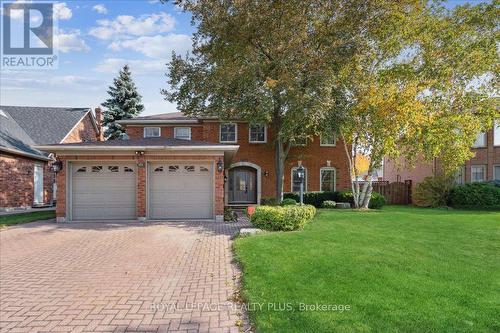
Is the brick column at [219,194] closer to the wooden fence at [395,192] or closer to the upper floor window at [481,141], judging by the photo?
the wooden fence at [395,192]

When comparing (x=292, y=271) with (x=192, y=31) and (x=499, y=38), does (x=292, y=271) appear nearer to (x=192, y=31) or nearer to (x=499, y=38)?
(x=192, y=31)

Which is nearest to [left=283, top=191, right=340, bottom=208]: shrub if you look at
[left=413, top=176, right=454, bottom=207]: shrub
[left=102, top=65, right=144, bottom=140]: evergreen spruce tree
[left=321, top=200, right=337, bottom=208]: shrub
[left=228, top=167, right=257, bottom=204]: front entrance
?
[left=321, top=200, right=337, bottom=208]: shrub

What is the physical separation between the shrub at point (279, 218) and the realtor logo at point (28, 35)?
11042mm

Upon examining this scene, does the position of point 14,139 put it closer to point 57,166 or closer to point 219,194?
point 57,166

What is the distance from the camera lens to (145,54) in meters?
12.3

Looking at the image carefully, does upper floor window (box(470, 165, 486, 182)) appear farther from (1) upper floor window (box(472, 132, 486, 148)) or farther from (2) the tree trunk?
(2) the tree trunk

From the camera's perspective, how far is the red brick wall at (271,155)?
2138 centimetres

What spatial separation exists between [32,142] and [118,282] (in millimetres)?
20382

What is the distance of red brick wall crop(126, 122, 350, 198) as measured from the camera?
842 inches

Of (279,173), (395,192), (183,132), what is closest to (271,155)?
(279,173)

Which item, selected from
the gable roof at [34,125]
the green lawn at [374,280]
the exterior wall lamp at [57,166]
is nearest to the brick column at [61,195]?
the exterior wall lamp at [57,166]

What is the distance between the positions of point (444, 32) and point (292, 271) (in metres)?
16.0

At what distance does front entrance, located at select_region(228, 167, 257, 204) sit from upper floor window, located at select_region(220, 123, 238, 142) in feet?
6.35

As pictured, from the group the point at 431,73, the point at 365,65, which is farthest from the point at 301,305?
the point at 431,73
